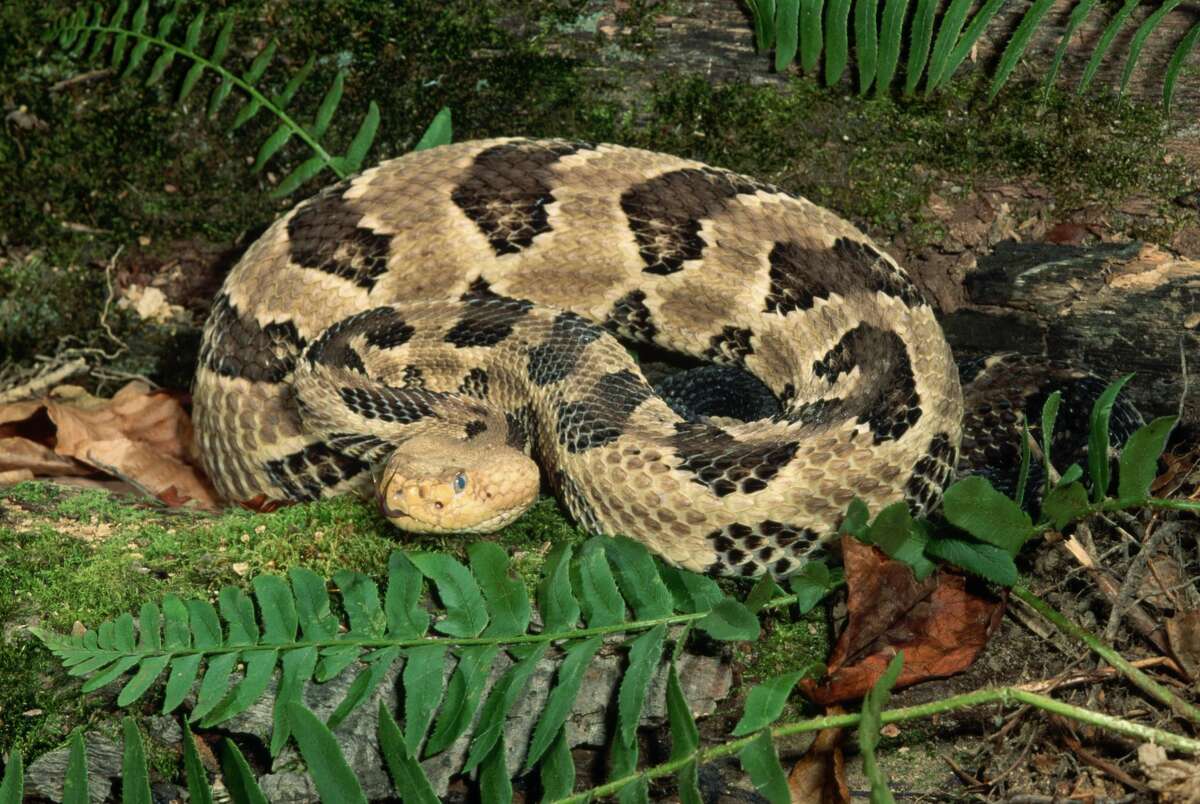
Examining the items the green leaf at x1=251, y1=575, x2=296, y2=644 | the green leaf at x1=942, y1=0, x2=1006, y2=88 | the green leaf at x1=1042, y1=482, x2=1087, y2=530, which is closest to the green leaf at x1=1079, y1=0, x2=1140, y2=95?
the green leaf at x1=942, y1=0, x2=1006, y2=88

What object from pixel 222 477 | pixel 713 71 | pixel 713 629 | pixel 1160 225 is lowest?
pixel 222 477

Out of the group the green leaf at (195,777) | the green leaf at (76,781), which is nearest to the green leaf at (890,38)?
the green leaf at (195,777)

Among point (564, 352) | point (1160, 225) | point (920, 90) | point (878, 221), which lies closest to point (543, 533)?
point (564, 352)

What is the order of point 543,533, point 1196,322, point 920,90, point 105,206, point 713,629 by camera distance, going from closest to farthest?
1. point 713,629
2. point 543,533
3. point 1196,322
4. point 920,90
5. point 105,206

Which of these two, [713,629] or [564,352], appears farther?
[564,352]

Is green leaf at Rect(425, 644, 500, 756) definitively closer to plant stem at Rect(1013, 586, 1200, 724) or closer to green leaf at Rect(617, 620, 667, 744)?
green leaf at Rect(617, 620, 667, 744)

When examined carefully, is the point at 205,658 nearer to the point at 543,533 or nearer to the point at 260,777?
the point at 260,777

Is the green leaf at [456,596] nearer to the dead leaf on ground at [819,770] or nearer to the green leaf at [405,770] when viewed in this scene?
the green leaf at [405,770]
